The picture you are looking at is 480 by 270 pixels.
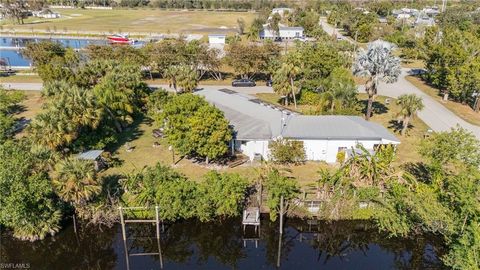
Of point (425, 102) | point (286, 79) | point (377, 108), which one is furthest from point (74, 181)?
point (425, 102)

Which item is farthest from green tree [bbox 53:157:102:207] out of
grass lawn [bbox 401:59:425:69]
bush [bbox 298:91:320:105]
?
grass lawn [bbox 401:59:425:69]

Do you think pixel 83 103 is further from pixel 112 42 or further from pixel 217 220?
Answer: pixel 112 42

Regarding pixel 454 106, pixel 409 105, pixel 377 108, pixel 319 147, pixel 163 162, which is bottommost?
pixel 163 162

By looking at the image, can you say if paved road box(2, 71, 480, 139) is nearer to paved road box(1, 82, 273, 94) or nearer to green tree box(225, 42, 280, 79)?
paved road box(1, 82, 273, 94)

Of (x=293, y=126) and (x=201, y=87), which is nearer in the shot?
(x=293, y=126)

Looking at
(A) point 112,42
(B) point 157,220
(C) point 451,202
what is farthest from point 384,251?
(A) point 112,42

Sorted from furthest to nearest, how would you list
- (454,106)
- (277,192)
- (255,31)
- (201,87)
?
(255,31), (201,87), (454,106), (277,192)

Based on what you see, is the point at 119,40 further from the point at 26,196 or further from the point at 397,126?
the point at 26,196
